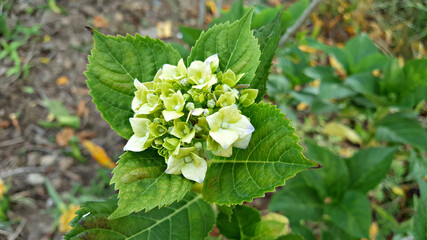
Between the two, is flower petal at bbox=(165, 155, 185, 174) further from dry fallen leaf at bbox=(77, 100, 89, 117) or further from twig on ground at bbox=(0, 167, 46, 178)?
dry fallen leaf at bbox=(77, 100, 89, 117)

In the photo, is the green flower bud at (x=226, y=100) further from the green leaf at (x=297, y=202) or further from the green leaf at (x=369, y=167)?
the green leaf at (x=369, y=167)

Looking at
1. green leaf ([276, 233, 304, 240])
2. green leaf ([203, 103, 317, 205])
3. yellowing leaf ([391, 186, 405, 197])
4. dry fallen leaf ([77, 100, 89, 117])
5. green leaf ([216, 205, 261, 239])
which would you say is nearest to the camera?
green leaf ([203, 103, 317, 205])

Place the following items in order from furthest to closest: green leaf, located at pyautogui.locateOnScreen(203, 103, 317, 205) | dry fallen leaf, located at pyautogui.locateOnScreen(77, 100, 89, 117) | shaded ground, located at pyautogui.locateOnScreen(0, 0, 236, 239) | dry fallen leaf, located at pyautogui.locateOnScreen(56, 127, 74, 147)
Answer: dry fallen leaf, located at pyautogui.locateOnScreen(77, 100, 89, 117), dry fallen leaf, located at pyautogui.locateOnScreen(56, 127, 74, 147), shaded ground, located at pyautogui.locateOnScreen(0, 0, 236, 239), green leaf, located at pyautogui.locateOnScreen(203, 103, 317, 205)

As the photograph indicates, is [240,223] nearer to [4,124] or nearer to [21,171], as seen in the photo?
[21,171]

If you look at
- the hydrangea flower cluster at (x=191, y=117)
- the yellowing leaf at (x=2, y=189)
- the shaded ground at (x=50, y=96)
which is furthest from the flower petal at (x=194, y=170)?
the yellowing leaf at (x=2, y=189)

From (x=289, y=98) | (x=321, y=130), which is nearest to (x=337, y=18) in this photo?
(x=321, y=130)

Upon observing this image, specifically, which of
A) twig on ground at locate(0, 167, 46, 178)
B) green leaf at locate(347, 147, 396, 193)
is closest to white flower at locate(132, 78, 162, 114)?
green leaf at locate(347, 147, 396, 193)

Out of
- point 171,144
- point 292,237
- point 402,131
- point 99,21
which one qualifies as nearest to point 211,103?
point 171,144
